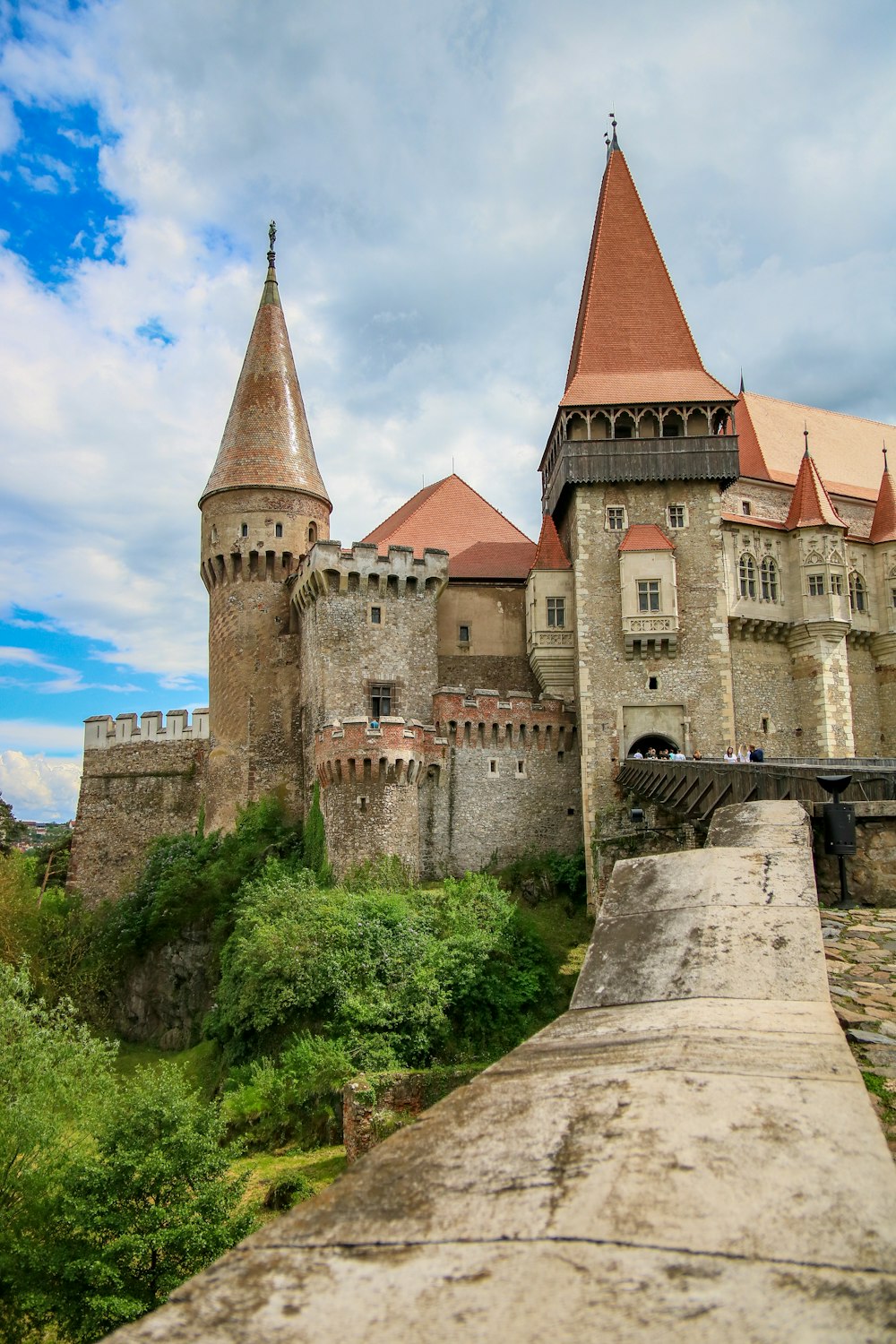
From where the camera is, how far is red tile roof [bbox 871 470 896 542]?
36500 mm

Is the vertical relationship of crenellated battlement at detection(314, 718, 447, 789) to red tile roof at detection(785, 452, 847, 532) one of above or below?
below

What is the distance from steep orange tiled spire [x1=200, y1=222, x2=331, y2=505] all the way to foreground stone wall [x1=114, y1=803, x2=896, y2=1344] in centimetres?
2988

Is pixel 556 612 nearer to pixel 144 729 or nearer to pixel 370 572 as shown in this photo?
pixel 370 572

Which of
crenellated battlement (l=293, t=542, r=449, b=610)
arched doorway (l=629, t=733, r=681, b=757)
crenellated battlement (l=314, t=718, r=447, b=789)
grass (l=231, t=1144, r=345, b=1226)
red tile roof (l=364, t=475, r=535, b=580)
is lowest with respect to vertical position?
grass (l=231, t=1144, r=345, b=1226)

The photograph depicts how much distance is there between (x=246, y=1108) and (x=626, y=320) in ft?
85.4

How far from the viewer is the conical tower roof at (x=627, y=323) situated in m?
32.4

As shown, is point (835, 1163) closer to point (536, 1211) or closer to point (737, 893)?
point (536, 1211)

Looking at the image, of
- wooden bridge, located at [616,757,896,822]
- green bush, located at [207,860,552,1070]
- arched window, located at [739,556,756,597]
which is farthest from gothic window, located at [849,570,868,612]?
green bush, located at [207,860,552,1070]

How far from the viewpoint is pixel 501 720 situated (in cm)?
2962

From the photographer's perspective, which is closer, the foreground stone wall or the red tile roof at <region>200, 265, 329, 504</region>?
the foreground stone wall

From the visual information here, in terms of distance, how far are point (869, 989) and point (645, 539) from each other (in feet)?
79.5

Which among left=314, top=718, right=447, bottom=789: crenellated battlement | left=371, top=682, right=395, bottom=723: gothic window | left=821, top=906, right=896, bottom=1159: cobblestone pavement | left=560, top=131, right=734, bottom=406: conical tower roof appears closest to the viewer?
left=821, top=906, right=896, bottom=1159: cobblestone pavement

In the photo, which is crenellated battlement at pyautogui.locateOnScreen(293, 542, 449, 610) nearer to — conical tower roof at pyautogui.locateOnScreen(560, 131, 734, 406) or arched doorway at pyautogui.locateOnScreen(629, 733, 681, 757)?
conical tower roof at pyautogui.locateOnScreen(560, 131, 734, 406)

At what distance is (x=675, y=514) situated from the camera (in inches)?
1232
